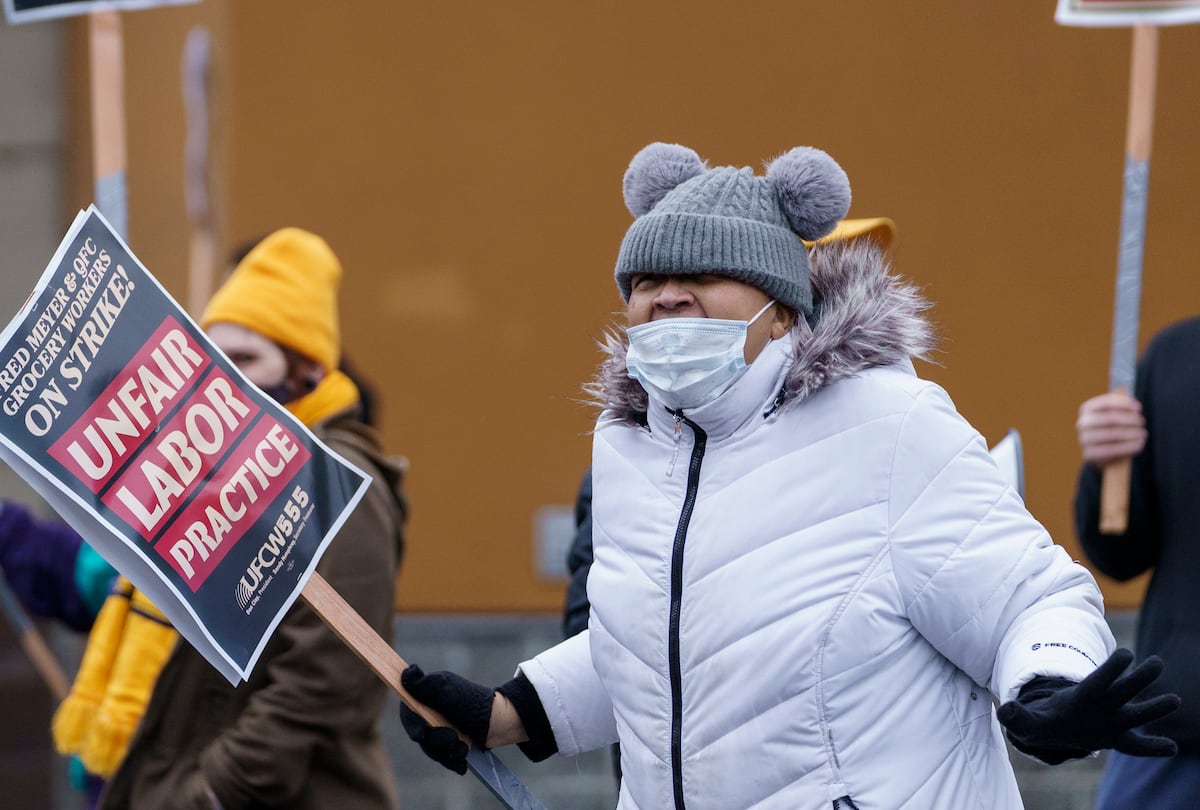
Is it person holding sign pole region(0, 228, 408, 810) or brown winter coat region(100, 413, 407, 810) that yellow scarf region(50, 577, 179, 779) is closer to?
person holding sign pole region(0, 228, 408, 810)

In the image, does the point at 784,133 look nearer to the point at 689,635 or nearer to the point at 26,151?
the point at 26,151

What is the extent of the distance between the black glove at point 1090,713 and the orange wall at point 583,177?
364 cm

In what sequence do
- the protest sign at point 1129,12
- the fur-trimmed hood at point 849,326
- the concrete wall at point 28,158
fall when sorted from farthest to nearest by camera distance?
the concrete wall at point 28,158
the protest sign at point 1129,12
the fur-trimmed hood at point 849,326

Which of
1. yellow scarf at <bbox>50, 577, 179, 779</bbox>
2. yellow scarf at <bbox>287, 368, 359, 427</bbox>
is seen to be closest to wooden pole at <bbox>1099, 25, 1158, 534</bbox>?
yellow scarf at <bbox>287, 368, 359, 427</bbox>

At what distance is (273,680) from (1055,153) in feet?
11.0

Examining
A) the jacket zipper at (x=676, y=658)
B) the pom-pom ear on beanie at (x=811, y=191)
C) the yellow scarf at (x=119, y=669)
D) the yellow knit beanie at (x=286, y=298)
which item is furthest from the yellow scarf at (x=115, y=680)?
the pom-pom ear on beanie at (x=811, y=191)

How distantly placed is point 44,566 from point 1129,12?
102 inches

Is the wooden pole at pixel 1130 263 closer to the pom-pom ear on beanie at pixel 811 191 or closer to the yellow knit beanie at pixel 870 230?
the yellow knit beanie at pixel 870 230

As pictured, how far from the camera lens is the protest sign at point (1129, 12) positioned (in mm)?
3707

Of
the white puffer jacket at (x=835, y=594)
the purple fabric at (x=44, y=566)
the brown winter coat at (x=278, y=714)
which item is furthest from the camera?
the purple fabric at (x=44, y=566)

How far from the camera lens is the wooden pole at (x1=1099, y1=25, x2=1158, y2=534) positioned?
3.43 meters

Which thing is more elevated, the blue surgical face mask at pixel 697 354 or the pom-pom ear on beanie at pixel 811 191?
the pom-pom ear on beanie at pixel 811 191

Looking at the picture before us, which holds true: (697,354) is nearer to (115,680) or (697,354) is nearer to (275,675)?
(275,675)

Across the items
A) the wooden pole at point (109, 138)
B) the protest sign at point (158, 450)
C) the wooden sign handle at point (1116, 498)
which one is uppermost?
the wooden pole at point (109, 138)
